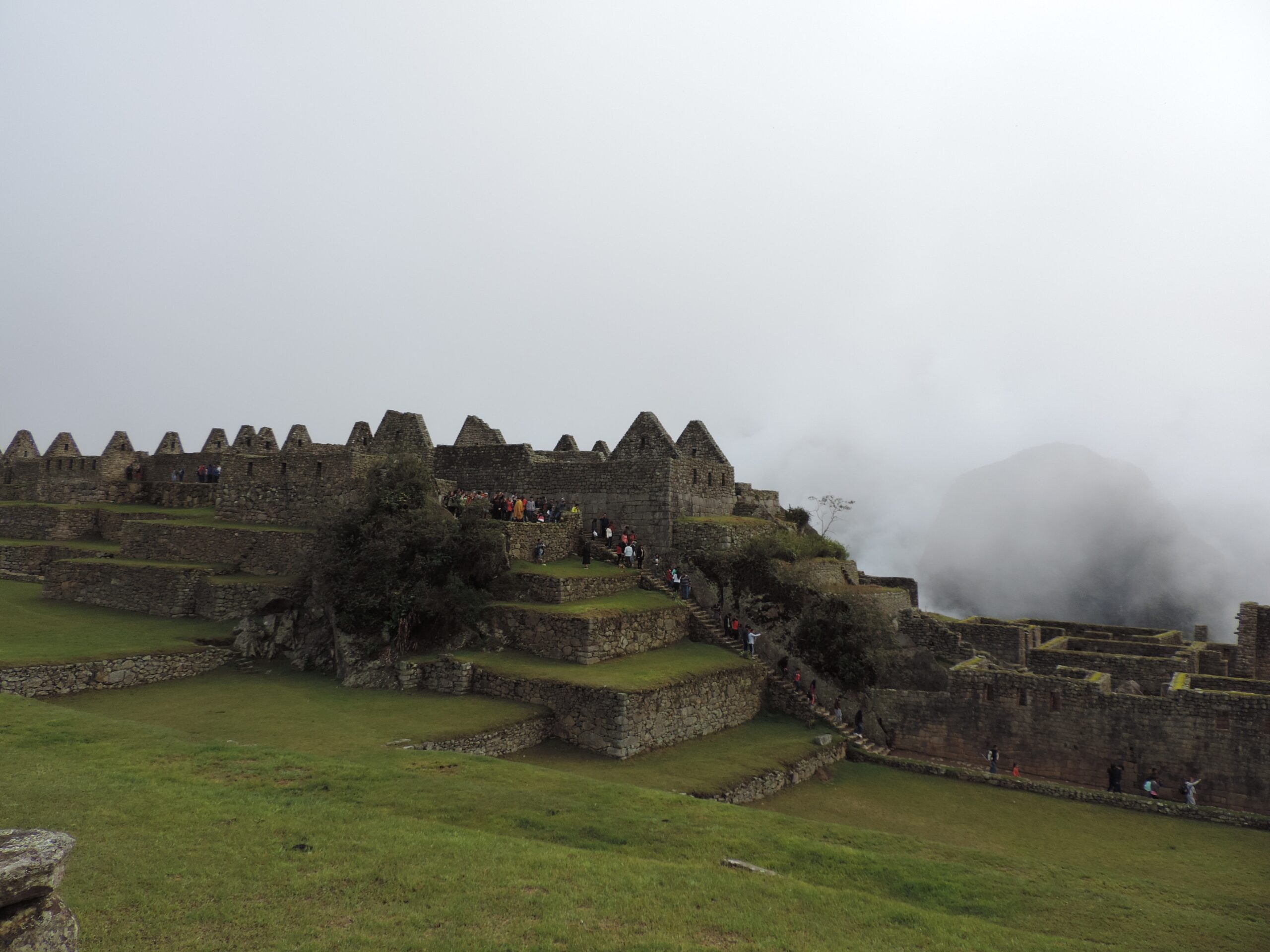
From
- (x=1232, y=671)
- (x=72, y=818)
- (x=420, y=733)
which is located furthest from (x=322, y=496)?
(x=1232, y=671)

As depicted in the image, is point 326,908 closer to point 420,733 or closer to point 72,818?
point 72,818

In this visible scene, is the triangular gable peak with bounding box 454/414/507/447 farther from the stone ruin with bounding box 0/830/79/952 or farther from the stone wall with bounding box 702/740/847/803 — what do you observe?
the stone ruin with bounding box 0/830/79/952

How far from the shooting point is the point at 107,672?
19.2m

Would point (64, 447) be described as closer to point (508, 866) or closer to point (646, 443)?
point (646, 443)

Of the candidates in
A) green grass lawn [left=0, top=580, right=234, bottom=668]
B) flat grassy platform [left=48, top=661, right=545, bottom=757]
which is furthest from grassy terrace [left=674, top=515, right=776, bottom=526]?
green grass lawn [left=0, top=580, right=234, bottom=668]

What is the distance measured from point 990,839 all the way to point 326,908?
12945 millimetres

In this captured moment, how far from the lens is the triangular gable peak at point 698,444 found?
30359 millimetres

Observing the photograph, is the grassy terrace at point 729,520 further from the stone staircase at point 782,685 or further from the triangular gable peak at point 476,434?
the triangular gable peak at point 476,434

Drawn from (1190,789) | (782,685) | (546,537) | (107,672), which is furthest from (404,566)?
(1190,789)

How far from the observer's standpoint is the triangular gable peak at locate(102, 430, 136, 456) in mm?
40719

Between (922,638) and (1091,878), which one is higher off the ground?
(922,638)

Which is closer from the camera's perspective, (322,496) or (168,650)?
(168,650)

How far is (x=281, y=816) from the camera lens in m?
10.2

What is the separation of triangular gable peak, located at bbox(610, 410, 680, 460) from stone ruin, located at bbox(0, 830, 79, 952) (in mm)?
23261
